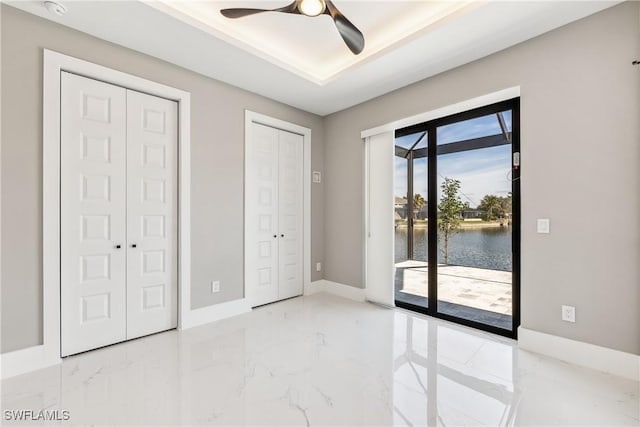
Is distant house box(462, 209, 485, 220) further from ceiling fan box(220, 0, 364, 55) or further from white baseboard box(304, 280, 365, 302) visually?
ceiling fan box(220, 0, 364, 55)

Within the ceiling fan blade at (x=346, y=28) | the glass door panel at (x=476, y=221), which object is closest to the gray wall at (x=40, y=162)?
the ceiling fan blade at (x=346, y=28)

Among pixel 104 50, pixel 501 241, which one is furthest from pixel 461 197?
pixel 104 50

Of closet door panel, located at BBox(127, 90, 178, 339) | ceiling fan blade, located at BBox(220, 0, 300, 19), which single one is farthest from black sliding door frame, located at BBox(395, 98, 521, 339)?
closet door panel, located at BBox(127, 90, 178, 339)

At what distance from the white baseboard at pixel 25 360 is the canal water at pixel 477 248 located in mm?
3529

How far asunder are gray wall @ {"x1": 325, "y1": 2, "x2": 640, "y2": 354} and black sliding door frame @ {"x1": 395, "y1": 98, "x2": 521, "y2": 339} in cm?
14

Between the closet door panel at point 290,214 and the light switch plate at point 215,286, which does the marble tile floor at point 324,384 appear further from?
the closet door panel at point 290,214

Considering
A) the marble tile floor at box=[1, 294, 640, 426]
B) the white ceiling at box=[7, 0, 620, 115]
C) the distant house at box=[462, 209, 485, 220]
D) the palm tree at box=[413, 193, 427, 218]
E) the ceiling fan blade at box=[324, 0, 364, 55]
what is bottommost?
the marble tile floor at box=[1, 294, 640, 426]

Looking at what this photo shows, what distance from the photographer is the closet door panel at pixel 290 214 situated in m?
3.86

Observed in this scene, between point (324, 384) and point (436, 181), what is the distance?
2.38 meters

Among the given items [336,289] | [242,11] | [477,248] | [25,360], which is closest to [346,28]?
[242,11]

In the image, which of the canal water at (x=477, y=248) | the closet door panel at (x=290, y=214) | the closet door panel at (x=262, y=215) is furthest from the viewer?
the closet door panel at (x=290, y=214)

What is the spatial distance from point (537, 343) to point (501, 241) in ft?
2.98

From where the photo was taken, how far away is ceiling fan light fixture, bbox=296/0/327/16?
190 cm

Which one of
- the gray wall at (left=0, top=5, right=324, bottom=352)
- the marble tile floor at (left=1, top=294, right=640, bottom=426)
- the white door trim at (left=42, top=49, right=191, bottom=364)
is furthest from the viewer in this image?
the white door trim at (left=42, top=49, right=191, bottom=364)
